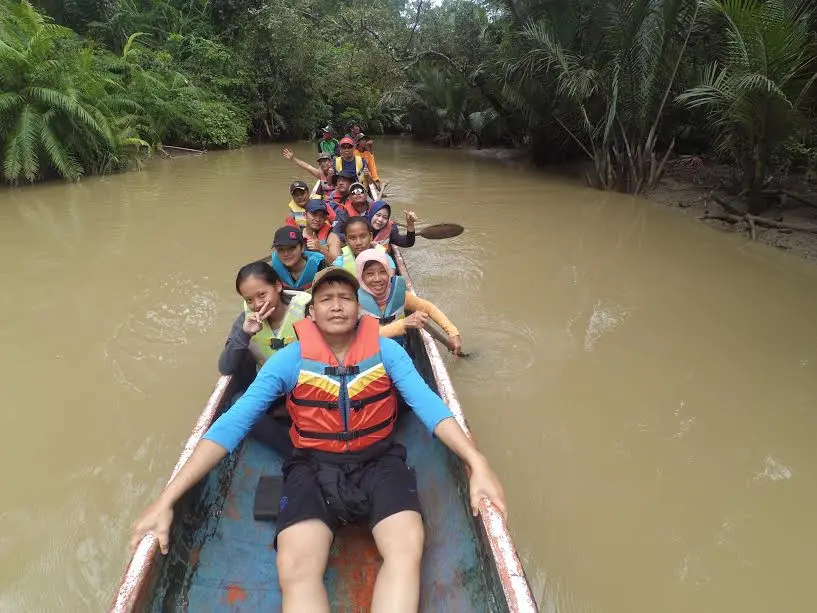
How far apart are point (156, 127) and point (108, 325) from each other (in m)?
11.5

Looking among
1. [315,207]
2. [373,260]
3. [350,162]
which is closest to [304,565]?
[373,260]

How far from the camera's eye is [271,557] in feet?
7.02

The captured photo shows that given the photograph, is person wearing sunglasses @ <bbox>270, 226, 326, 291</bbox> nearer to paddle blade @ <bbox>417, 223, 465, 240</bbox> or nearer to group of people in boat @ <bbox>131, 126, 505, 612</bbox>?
group of people in boat @ <bbox>131, 126, 505, 612</bbox>

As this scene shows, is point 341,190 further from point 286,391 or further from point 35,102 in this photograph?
point 35,102

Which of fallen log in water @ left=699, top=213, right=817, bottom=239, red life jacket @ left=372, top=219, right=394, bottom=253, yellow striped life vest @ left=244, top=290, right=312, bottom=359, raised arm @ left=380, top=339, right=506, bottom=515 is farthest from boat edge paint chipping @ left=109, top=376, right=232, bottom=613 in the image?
fallen log in water @ left=699, top=213, right=817, bottom=239

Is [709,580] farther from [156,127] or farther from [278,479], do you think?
[156,127]

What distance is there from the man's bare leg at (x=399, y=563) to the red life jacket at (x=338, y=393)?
36cm

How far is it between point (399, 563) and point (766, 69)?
24.0 ft

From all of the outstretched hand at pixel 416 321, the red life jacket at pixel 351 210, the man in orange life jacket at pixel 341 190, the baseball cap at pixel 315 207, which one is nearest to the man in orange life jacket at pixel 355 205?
the red life jacket at pixel 351 210

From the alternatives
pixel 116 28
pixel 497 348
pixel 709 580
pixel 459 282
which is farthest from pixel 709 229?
pixel 116 28

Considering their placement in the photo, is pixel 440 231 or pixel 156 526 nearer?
pixel 156 526

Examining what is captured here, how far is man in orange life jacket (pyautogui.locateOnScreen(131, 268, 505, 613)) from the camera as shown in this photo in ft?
6.32

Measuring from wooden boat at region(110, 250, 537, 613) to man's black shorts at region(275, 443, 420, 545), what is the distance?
0.65ft

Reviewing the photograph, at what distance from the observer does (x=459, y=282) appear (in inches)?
242
